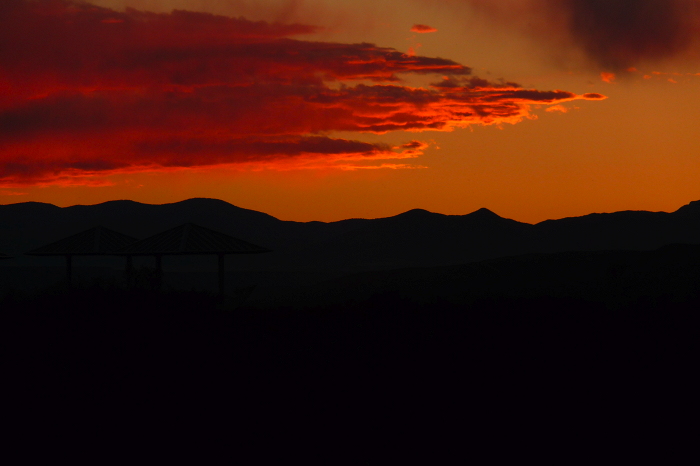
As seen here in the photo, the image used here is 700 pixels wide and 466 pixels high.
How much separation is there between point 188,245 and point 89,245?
25.2 ft

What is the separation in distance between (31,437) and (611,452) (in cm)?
1366

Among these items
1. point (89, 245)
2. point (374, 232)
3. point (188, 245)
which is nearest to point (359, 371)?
point (188, 245)

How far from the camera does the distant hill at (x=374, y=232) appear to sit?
11712 centimetres

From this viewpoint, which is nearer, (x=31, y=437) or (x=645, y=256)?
(x=31, y=437)

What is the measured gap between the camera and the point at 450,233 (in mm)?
128000

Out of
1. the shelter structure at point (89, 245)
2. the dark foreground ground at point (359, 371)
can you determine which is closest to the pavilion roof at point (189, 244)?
the shelter structure at point (89, 245)

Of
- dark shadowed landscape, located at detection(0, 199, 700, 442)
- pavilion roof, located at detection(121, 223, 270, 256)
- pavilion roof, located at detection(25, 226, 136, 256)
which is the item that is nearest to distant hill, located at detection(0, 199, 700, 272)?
pavilion roof, located at detection(25, 226, 136, 256)

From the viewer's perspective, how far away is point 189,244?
38781mm

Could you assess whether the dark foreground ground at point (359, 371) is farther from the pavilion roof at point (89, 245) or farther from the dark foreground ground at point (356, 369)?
the pavilion roof at point (89, 245)

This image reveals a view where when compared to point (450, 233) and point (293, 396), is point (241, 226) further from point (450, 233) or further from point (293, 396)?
point (293, 396)

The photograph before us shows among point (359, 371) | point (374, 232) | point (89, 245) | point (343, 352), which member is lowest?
point (359, 371)

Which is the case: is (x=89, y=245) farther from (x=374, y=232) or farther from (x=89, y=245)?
(x=374, y=232)

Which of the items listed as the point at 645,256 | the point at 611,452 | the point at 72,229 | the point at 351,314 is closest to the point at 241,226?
the point at 72,229

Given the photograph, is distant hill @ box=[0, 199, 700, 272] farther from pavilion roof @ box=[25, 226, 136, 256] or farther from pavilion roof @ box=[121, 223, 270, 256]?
pavilion roof @ box=[121, 223, 270, 256]
